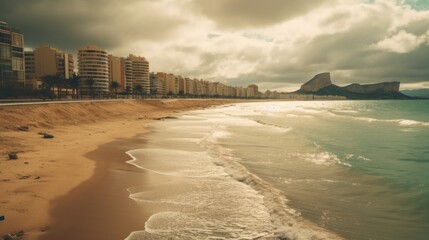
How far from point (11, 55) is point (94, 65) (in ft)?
169

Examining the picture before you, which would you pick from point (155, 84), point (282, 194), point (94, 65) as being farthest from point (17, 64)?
point (155, 84)

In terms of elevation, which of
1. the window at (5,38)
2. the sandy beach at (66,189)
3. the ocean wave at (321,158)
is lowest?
the ocean wave at (321,158)

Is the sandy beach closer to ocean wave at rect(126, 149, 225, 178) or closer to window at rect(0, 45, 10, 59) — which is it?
ocean wave at rect(126, 149, 225, 178)

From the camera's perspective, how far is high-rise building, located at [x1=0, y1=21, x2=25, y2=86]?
6775 cm

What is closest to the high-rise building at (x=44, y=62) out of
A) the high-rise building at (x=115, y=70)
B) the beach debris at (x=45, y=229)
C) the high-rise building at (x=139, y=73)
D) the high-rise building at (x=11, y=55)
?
the high-rise building at (x=115, y=70)

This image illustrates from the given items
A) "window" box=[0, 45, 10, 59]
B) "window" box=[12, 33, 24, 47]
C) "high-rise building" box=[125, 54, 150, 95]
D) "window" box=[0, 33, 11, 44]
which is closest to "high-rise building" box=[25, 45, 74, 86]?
"window" box=[12, 33, 24, 47]

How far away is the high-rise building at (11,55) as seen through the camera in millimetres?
67750

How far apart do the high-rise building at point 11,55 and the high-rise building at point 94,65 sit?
43.7 meters

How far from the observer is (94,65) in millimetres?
121875

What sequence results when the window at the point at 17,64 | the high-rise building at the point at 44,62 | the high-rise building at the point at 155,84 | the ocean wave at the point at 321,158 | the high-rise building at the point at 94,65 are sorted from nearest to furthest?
the ocean wave at the point at 321,158, the window at the point at 17,64, the high-rise building at the point at 44,62, the high-rise building at the point at 94,65, the high-rise building at the point at 155,84

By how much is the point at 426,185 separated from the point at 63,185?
11548mm

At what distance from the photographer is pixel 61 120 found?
96.5 ft

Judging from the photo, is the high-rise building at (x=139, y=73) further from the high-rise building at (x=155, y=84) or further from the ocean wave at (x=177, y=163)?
the ocean wave at (x=177, y=163)

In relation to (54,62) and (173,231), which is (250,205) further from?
(54,62)
